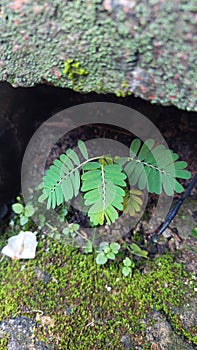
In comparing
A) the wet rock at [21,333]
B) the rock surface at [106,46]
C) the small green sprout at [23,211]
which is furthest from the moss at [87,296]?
the rock surface at [106,46]

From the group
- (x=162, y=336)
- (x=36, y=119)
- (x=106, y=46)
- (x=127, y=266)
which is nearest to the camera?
(x=106, y=46)

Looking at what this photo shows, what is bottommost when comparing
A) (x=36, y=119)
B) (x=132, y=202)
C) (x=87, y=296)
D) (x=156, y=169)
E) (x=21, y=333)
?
(x=21, y=333)

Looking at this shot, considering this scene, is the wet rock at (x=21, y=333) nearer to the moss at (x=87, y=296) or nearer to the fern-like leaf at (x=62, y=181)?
the moss at (x=87, y=296)

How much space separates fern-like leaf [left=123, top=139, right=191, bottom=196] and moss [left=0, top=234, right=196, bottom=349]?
0.96 ft

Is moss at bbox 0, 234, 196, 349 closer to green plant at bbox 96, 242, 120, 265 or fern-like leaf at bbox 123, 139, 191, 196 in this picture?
green plant at bbox 96, 242, 120, 265

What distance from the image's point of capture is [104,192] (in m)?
1.03

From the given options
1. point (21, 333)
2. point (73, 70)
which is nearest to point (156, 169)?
point (73, 70)

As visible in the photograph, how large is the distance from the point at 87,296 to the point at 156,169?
0.49 meters

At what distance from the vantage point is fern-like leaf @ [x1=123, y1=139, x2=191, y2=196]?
106 centimetres

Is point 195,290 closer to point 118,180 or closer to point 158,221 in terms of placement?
point 158,221

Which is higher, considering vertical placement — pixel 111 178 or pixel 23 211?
pixel 111 178

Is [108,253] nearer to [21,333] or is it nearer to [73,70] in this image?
[21,333]

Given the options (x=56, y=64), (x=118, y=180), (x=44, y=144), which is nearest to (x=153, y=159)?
(x=118, y=180)

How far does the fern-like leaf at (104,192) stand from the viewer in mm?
1029
